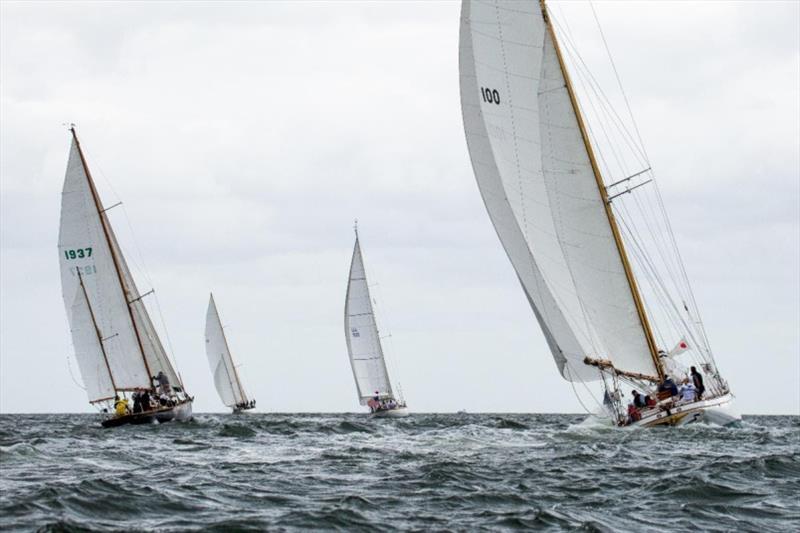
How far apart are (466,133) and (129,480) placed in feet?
61.8

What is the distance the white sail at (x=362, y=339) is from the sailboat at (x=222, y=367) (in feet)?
55.7

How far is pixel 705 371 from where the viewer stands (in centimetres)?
3759

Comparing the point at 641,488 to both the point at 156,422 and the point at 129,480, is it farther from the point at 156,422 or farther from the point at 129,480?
the point at 156,422

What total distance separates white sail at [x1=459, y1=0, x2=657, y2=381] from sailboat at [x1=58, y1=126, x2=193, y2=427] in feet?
85.1

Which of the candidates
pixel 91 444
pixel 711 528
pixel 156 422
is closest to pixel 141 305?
pixel 156 422

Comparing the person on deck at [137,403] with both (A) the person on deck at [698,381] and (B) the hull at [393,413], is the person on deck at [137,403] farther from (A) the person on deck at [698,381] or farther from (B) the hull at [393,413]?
(B) the hull at [393,413]

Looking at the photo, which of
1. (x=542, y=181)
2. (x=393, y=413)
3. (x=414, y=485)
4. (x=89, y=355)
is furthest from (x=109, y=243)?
(x=414, y=485)

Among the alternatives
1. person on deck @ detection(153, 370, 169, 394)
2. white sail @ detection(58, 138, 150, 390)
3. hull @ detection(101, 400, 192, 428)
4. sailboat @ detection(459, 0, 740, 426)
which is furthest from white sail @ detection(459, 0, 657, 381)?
white sail @ detection(58, 138, 150, 390)

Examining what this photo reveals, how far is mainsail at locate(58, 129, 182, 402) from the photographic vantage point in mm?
57969

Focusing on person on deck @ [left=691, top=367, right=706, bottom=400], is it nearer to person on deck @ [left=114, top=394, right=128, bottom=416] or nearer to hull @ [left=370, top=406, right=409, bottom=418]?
person on deck @ [left=114, top=394, right=128, bottom=416]

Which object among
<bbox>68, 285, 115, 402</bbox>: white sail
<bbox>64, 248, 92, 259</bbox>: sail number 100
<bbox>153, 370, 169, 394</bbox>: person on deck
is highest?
<bbox>64, 248, 92, 259</bbox>: sail number 100

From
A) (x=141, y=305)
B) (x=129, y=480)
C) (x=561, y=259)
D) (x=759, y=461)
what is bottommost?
(x=759, y=461)

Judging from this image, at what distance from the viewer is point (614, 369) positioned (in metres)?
37.2

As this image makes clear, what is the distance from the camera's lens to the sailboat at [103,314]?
190 ft
